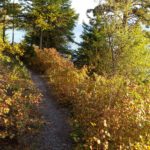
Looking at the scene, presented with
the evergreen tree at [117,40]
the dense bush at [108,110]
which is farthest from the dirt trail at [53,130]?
the evergreen tree at [117,40]

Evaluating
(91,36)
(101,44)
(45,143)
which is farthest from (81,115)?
(91,36)

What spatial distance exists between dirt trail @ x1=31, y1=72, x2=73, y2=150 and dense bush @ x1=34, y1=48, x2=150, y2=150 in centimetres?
50

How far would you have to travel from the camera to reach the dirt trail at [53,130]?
10441mm

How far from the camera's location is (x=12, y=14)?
3366 centimetres

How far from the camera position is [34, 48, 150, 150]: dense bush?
24.8 ft

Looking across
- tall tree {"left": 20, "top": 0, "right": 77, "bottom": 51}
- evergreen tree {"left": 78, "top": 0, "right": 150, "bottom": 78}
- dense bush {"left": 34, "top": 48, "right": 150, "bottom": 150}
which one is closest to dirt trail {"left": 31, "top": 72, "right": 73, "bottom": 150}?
dense bush {"left": 34, "top": 48, "right": 150, "bottom": 150}

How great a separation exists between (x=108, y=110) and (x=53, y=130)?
3.00 m

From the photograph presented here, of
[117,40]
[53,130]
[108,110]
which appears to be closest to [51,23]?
[117,40]

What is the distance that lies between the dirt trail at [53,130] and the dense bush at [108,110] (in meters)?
0.50

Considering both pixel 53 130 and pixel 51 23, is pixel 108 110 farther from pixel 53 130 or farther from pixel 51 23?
pixel 51 23

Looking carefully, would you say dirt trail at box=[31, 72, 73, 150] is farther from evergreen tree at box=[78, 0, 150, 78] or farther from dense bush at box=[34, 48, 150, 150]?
evergreen tree at box=[78, 0, 150, 78]

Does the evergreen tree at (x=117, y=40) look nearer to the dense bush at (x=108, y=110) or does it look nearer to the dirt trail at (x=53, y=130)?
the dense bush at (x=108, y=110)

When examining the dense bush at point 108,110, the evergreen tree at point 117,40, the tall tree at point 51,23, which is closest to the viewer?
the dense bush at point 108,110

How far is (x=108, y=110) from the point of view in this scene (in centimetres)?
928
